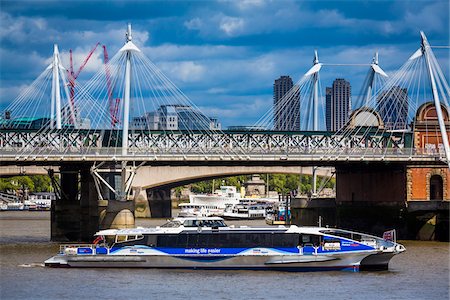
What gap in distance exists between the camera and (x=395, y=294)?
60.4 m

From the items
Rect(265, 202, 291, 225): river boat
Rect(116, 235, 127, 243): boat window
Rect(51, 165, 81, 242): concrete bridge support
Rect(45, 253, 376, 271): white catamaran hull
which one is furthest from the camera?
Rect(265, 202, 291, 225): river boat

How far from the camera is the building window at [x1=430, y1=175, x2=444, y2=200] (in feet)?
346

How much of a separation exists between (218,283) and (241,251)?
6.41 m

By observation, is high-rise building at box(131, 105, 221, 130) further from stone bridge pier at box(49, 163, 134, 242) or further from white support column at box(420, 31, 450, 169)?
white support column at box(420, 31, 450, 169)

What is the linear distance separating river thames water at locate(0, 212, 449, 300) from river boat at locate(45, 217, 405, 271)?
0.78 meters

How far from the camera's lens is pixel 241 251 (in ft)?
232

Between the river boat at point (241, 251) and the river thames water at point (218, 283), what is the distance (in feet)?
2.56

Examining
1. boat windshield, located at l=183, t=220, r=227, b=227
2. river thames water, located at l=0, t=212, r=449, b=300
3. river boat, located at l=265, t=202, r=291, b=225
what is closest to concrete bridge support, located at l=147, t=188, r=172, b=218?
river boat, located at l=265, t=202, r=291, b=225

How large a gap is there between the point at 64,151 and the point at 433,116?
34966 millimetres

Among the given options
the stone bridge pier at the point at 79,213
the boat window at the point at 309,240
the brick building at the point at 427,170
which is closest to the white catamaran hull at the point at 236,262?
the boat window at the point at 309,240

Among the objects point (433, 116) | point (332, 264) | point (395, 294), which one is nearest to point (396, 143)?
point (433, 116)

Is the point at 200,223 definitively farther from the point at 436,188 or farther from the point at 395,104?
the point at 395,104

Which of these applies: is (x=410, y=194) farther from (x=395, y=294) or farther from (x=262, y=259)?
(x=395, y=294)

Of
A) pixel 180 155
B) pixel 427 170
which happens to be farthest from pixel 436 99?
pixel 180 155
